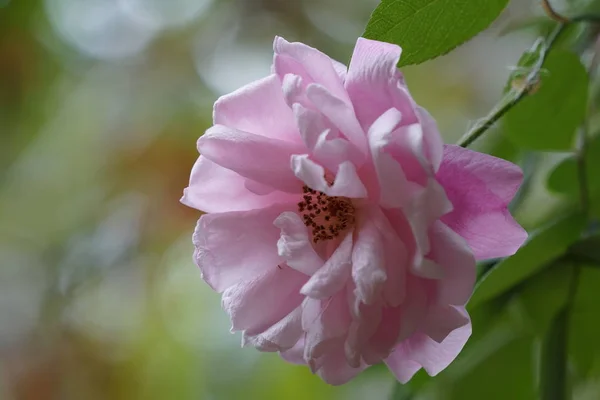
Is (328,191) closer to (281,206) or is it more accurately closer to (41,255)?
(281,206)

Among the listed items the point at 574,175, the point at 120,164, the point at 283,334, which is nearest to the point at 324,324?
the point at 283,334

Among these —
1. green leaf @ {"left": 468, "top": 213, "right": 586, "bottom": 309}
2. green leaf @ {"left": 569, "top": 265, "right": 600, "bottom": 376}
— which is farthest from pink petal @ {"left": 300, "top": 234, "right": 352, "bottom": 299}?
green leaf @ {"left": 569, "top": 265, "right": 600, "bottom": 376}

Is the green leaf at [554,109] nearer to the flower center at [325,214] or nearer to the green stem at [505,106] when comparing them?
the green stem at [505,106]

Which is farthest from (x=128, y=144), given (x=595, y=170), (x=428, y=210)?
(x=428, y=210)

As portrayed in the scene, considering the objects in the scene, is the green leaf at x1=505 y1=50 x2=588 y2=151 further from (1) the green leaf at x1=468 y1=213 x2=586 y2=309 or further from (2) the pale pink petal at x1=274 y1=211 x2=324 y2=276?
(2) the pale pink petal at x1=274 y1=211 x2=324 y2=276

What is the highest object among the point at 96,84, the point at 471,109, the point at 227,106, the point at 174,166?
the point at 227,106

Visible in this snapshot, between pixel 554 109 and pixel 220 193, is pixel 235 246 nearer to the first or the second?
pixel 220 193
